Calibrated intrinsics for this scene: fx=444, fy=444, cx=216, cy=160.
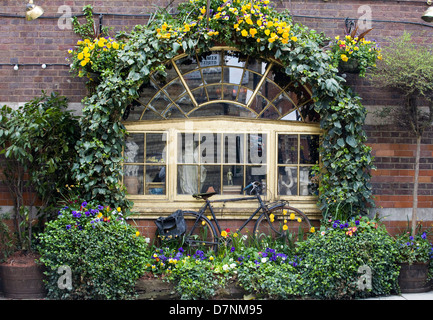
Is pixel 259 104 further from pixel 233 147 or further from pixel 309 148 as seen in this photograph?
pixel 309 148

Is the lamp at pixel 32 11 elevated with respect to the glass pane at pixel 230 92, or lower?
elevated

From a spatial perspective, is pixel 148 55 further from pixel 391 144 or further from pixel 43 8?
pixel 391 144

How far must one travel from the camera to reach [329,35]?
691 cm

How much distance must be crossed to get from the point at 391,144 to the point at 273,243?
95.3 inches

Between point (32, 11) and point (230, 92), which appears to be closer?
point (32, 11)

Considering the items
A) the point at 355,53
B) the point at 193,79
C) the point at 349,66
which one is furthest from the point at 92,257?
the point at 355,53

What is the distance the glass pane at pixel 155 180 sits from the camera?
22.2 ft

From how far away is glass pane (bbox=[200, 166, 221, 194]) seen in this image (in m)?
6.77

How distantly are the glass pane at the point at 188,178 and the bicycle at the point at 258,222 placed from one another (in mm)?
215

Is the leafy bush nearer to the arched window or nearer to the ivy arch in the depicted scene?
the ivy arch

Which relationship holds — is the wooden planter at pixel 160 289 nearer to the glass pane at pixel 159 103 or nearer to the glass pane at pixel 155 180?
the glass pane at pixel 155 180

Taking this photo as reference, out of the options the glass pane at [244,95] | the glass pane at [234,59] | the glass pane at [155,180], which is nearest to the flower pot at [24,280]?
the glass pane at [155,180]

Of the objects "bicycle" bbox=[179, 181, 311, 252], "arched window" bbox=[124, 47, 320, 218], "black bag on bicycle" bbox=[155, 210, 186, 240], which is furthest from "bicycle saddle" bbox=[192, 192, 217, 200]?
"black bag on bicycle" bbox=[155, 210, 186, 240]

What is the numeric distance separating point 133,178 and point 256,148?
1.93m
